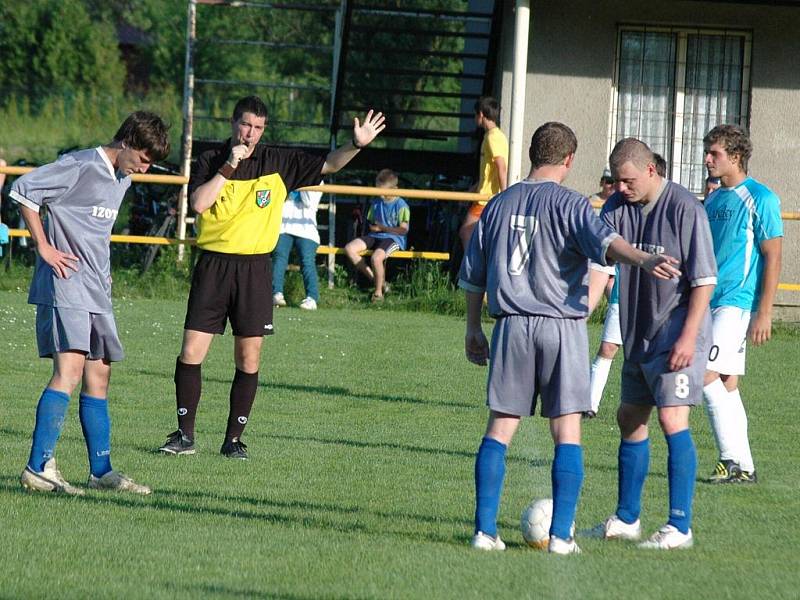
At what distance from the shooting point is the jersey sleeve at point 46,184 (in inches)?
274

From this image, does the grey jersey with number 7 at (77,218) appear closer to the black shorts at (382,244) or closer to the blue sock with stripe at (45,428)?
the blue sock with stripe at (45,428)

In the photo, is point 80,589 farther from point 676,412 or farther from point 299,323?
point 299,323

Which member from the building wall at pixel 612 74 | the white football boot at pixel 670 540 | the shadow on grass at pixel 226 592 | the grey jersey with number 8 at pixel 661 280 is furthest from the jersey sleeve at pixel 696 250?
the building wall at pixel 612 74

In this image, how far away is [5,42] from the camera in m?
50.0

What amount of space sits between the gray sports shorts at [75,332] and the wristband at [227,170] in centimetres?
138

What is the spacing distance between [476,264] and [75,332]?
2.10 metres

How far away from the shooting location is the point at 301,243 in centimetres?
1762

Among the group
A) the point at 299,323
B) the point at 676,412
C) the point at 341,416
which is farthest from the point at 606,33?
the point at 676,412

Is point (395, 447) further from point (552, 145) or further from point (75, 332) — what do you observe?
point (552, 145)

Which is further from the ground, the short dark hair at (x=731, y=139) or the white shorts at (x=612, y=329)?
the short dark hair at (x=731, y=139)

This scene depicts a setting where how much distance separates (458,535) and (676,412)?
3.62 feet

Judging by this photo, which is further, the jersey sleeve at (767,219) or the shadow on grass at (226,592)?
the jersey sleeve at (767,219)

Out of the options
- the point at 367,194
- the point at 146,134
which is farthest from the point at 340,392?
the point at 367,194

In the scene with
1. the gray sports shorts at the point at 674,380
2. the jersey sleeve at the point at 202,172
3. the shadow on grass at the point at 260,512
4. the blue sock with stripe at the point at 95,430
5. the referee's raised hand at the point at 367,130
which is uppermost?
the referee's raised hand at the point at 367,130
